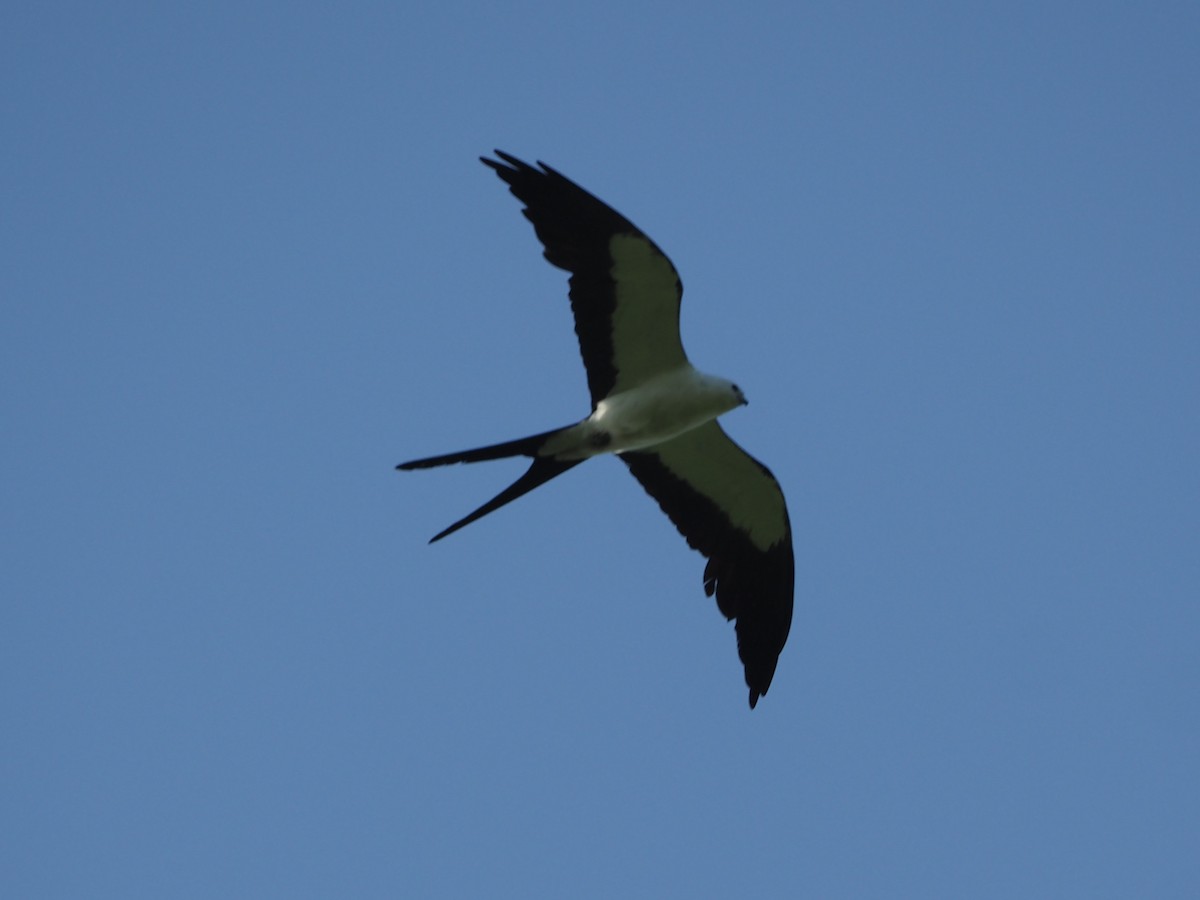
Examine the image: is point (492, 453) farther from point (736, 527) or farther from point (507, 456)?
point (736, 527)

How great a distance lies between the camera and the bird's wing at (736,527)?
10195 mm

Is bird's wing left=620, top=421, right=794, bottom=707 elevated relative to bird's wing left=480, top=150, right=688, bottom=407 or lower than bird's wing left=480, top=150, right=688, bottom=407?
lower

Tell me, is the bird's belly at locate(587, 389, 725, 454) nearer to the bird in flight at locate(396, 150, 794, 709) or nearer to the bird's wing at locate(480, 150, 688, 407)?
the bird in flight at locate(396, 150, 794, 709)

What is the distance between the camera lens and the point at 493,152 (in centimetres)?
904

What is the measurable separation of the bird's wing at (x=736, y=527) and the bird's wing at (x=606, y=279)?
730 mm

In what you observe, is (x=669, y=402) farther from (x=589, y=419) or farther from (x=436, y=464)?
(x=436, y=464)

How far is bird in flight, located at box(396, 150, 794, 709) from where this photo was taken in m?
9.18

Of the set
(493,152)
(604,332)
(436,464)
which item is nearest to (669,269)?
(604,332)

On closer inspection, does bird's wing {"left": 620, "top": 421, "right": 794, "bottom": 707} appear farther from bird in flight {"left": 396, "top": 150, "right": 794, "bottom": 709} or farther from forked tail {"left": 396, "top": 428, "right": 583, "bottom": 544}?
forked tail {"left": 396, "top": 428, "right": 583, "bottom": 544}

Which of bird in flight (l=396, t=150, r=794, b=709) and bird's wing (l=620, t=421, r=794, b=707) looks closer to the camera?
bird in flight (l=396, t=150, r=794, b=709)

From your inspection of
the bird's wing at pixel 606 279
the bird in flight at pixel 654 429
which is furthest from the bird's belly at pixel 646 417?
the bird's wing at pixel 606 279

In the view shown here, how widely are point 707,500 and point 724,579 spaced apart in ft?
1.96

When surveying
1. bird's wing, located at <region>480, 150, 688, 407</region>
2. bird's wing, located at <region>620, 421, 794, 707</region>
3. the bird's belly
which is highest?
bird's wing, located at <region>480, 150, 688, 407</region>

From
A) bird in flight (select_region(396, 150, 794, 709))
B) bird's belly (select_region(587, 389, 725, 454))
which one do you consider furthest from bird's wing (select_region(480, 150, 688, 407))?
bird's belly (select_region(587, 389, 725, 454))
